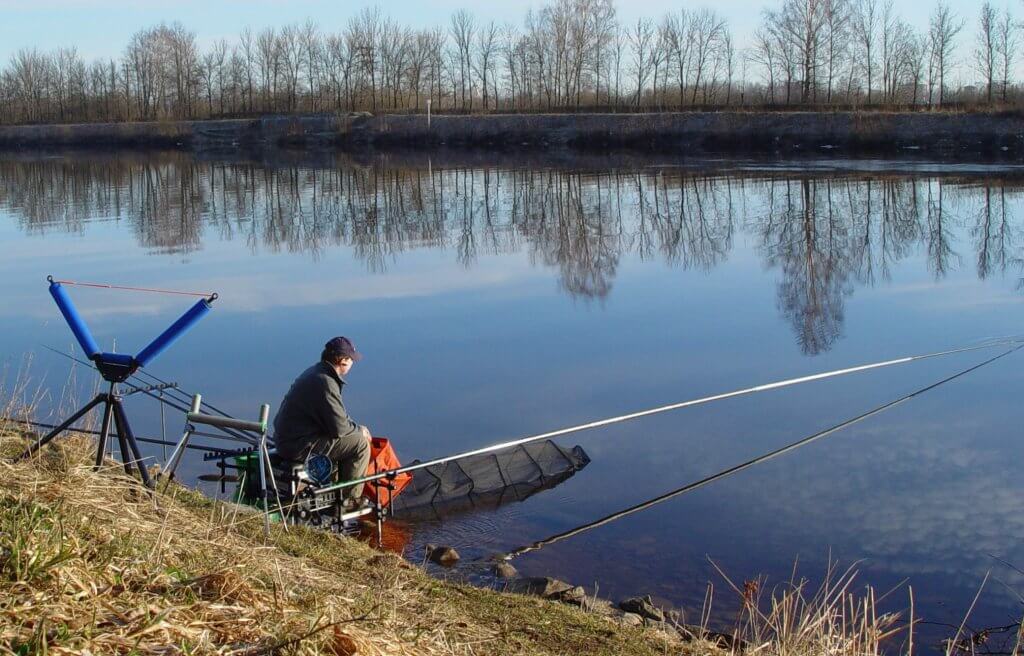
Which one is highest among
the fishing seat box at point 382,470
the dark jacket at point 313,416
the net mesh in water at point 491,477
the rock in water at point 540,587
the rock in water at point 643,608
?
the dark jacket at point 313,416

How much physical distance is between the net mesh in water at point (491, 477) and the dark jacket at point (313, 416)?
91cm

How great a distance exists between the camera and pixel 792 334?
40.3 ft

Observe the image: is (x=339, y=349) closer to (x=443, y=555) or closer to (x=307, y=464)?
(x=307, y=464)

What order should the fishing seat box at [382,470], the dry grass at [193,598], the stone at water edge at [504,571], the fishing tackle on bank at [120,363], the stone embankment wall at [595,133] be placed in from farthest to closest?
the stone embankment wall at [595,133] < the fishing seat box at [382,470] < the stone at water edge at [504,571] < the fishing tackle on bank at [120,363] < the dry grass at [193,598]

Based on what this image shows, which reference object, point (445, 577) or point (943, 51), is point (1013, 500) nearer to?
point (445, 577)

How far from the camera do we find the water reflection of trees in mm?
17109

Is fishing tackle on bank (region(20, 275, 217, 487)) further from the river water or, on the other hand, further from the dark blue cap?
the dark blue cap

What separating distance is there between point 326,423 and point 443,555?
3.46ft

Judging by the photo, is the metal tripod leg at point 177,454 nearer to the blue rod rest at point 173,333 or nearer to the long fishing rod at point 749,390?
the blue rod rest at point 173,333

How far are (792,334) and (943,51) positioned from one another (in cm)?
4766

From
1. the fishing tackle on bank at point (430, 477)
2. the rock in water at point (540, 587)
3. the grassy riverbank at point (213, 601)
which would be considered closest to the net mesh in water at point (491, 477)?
the fishing tackle on bank at point (430, 477)

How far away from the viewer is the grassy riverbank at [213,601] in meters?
3.25

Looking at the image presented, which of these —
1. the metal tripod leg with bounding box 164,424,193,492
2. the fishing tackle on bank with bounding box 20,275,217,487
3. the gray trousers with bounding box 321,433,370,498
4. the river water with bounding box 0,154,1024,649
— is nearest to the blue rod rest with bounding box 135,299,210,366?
the fishing tackle on bank with bounding box 20,275,217,487

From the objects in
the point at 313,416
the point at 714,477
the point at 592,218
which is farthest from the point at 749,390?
the point at 592,218
